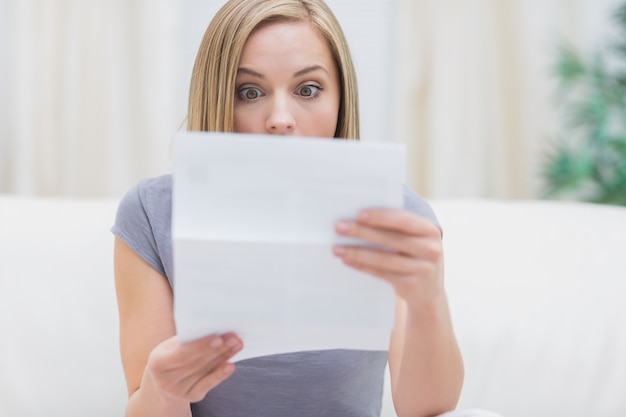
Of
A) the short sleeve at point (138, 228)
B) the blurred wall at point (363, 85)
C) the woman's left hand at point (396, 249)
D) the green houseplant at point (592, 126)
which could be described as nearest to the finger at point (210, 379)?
the woman's left hand at point (396, 249)

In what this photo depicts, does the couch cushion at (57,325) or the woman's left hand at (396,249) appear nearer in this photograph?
the woman's left hand at (396,249)

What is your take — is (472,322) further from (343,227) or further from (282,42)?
(343,227)

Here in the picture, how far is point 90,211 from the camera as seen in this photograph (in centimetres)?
157

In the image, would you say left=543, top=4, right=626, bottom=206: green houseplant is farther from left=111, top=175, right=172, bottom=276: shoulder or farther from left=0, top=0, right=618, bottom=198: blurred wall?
left=111, top=175, right=172, bottom=276: shoulder

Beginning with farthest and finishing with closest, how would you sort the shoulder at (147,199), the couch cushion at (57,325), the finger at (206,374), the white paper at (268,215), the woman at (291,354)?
the couch cushion at (57,325) → the shoulder at (147,199) → the woman at (291,354) → the finger at (206,374) → the white paper at (268,215)

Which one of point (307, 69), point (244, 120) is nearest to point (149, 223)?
point (244, 120)

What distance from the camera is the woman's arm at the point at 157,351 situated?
77cm

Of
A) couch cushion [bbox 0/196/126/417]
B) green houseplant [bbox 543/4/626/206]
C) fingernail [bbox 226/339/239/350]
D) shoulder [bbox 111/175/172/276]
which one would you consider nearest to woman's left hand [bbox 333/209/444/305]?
fingernail [bbox 226/339/239/350]

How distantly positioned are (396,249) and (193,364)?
24 centimetres

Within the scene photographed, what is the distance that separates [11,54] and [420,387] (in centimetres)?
209

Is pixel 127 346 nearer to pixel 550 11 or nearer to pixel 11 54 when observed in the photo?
pixel 11 54

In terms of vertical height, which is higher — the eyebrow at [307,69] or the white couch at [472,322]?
the eyebrow at [307,69]

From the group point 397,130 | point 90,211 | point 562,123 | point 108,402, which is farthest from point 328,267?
point 562,123

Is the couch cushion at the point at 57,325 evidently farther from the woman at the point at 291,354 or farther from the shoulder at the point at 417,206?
the shoulder at the point at 417,206
